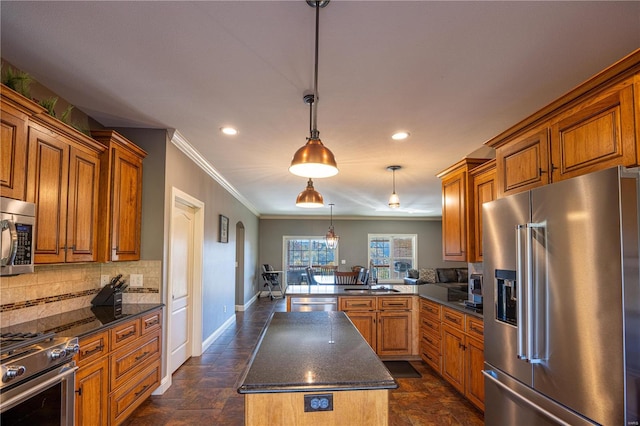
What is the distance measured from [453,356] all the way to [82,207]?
3.57m

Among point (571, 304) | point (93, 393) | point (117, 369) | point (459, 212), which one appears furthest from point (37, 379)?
point (459, 212)

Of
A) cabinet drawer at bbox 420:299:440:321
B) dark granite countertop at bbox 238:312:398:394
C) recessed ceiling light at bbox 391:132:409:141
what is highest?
recessed ceiling light at bbox 391:132:409:141

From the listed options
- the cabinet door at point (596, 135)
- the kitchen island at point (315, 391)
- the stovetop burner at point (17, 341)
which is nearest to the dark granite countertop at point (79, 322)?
the stovetop burner at point (17, 341)

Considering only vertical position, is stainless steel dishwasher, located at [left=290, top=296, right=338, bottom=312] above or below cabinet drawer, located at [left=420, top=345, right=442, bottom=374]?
above

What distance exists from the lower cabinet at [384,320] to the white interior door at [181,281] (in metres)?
1.94

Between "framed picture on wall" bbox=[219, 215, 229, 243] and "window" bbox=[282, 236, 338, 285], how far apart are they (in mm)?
5139

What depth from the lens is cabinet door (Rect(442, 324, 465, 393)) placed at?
3.40 metres

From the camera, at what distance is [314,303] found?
443 centimetres

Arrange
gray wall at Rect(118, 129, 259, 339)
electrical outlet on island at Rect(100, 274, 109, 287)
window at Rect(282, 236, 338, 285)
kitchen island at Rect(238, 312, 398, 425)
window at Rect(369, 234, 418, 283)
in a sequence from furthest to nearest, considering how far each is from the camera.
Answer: window at Rect(369, 234, 418, 283)
window at Rect(282, 236, 338, 285)
gray wall at Rect(118, 129, 259, 339)
electrical outlet on island at Rect(100, 274, 109, 287)
kitchen island at Rect(238, 312, 398, 425)

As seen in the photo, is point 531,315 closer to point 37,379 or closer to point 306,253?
point 37,379

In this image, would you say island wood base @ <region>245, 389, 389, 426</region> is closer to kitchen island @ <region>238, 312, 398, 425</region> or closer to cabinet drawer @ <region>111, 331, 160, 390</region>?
kitchen island @ <region>238, 312, 398, 425</region>

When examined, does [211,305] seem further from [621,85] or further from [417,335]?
[621,85]

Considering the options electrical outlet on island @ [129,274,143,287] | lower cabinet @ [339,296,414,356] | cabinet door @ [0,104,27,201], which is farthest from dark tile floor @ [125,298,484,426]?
cabinet door @ [0,104,27,201]

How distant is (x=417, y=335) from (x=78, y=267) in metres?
3.76
